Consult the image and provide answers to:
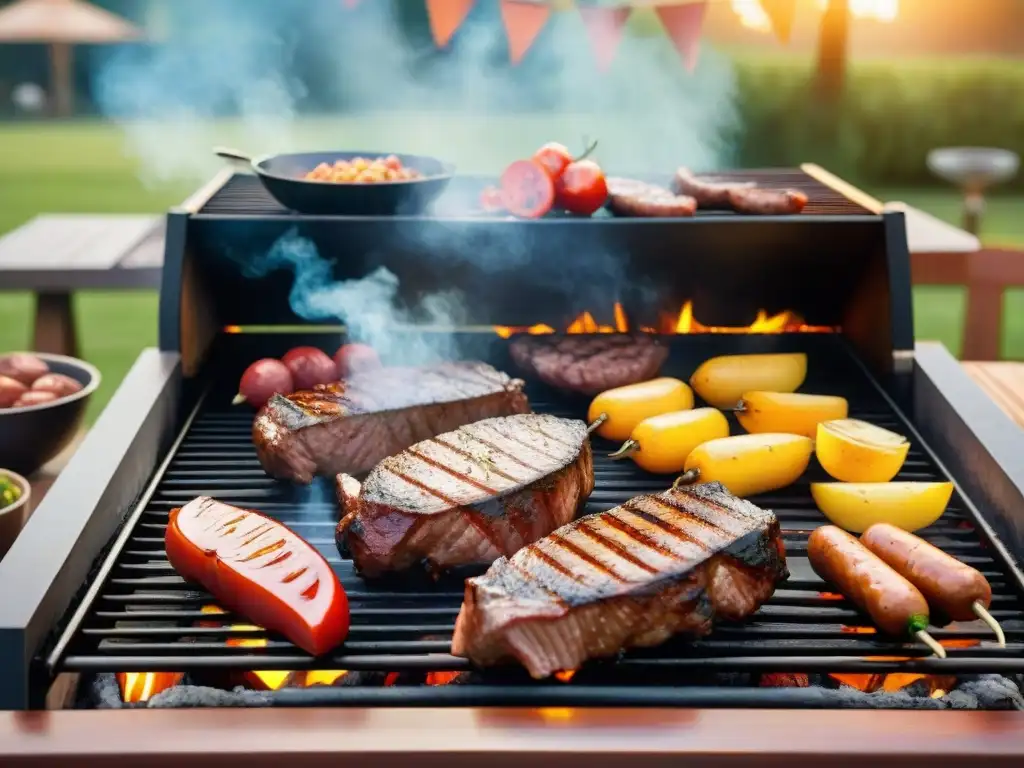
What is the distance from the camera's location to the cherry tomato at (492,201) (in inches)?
165

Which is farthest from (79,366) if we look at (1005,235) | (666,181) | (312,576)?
(1005,235)

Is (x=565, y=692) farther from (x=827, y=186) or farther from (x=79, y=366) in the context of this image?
(x=827, y=186)

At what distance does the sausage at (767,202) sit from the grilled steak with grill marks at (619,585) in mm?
1702

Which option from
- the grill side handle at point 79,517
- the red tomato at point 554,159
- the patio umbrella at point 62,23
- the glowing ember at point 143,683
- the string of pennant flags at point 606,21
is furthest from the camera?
the patio umbrella at point 62,23

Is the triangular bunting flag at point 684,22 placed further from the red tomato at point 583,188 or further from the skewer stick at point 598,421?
the skewer stick at point 598,421

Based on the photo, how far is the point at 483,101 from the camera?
72.7ft

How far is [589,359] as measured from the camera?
13.1 ft

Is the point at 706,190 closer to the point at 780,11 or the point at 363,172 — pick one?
the point at 363,172

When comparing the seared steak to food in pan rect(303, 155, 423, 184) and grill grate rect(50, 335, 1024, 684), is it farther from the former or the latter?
food in pan rect(303, 155, 423, 184)

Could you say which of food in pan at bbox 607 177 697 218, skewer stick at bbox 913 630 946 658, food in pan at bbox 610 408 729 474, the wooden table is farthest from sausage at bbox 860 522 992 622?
the wooden table

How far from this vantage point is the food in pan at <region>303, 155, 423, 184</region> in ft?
13.0

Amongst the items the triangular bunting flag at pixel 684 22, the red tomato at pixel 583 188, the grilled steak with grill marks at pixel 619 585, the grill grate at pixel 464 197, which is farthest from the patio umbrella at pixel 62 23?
the grilled steak with grill marks at pixel 619 585

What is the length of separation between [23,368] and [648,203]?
267 centimetres

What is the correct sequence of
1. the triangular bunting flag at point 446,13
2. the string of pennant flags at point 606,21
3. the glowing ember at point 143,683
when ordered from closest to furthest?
the glowing ember at point 143,683, the triangular bunting flag at point 446,13, the string of pennant flags at point 606,21
